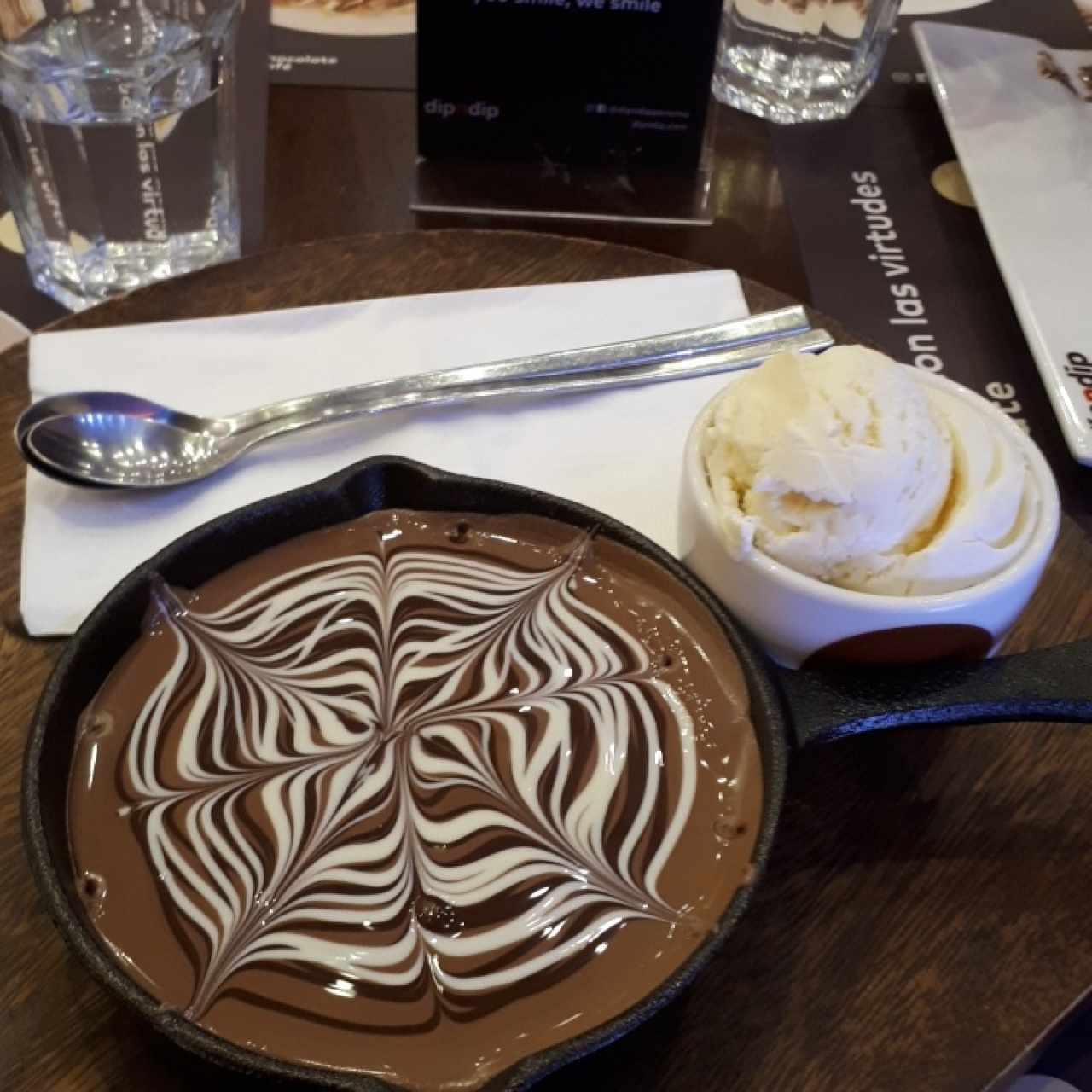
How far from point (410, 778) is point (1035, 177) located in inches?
39.7

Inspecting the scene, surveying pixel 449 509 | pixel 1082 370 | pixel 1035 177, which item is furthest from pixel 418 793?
pixel 1035 177

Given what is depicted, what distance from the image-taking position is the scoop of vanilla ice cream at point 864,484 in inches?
29.7

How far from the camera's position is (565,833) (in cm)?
70

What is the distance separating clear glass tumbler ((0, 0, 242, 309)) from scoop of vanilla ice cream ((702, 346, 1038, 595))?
67 centimetres

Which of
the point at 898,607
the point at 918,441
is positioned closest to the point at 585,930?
the point at 898,607

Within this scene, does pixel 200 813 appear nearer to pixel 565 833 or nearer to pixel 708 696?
pixel 565 833

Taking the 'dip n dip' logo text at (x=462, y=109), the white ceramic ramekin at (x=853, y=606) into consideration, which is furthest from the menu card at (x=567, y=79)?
the white ceramic ramekin at (x=853, y=606)

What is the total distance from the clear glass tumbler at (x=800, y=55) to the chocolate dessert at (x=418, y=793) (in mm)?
854

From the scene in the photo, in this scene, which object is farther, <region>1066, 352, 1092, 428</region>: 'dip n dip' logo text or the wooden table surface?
<region>1066, 352, 1092, 428</region>: 'dip n dip' logo text

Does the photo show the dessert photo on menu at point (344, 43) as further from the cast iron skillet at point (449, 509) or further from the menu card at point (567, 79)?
the cast iron skillet at point (449, 509)

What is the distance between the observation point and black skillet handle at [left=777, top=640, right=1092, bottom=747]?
0.72m

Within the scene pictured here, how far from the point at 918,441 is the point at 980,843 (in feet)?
0.87

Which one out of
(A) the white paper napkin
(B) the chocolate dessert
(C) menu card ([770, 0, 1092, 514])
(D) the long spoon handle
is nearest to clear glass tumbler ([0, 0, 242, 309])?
Answer: (A) the white paper napkin

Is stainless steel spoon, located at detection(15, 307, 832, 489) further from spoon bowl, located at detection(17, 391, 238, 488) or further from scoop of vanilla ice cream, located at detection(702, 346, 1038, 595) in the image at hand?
scoop of vanilla ice cream, located at detection(702, 346, 1038, 595)
